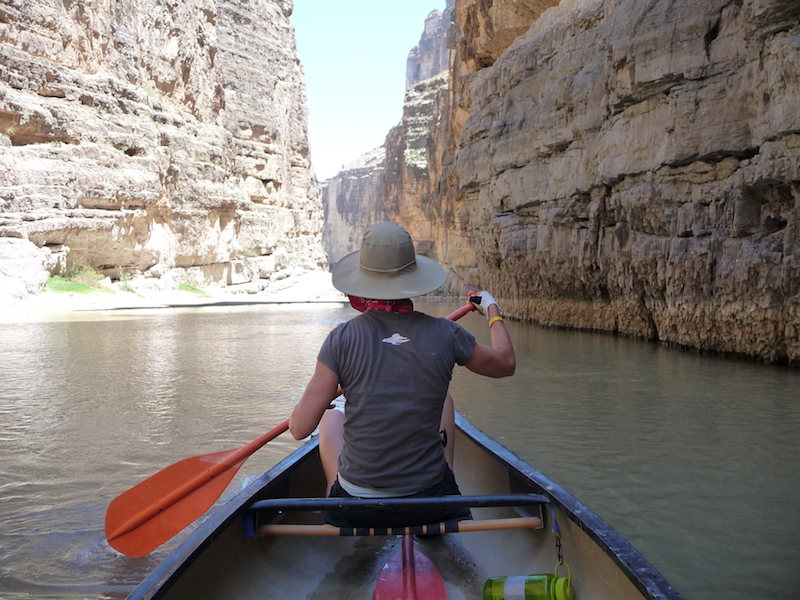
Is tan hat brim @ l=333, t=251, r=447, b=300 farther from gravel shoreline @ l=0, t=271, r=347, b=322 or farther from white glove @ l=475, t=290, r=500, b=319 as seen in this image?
gravel shoreline @ l=0, t=271, r=347, b=322

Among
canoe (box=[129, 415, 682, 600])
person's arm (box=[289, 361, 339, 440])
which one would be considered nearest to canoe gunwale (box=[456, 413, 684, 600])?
canoe (box=[129, 415, 682, 600])

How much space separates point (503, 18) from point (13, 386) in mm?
17448

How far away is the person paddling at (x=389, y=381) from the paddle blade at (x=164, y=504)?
0.82 meters

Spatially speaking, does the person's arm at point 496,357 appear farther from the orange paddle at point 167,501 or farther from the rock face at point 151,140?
the rock face at point 151,140

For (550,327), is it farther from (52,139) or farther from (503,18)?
(52,139)

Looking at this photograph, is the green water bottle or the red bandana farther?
the red bandana

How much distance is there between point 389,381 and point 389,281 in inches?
13.8

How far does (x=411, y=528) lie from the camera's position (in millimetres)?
2143

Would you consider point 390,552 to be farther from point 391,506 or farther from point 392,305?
point 392,305

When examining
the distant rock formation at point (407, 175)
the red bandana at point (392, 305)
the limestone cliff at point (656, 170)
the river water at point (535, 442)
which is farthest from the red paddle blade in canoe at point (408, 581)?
the distant rock formation at point (407, 175)

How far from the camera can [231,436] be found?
5.16m

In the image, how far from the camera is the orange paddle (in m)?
2.72

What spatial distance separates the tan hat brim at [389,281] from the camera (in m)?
2.15

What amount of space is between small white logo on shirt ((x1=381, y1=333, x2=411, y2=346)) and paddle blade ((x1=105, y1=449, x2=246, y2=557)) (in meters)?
1.22
